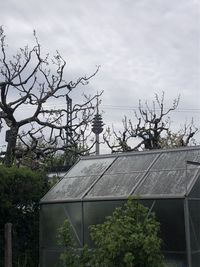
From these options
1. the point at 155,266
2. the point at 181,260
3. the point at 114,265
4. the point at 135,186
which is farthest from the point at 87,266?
the point at 135,186

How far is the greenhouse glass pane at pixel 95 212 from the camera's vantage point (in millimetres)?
9789

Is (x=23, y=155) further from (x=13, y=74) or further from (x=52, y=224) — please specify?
(x=52, y=224)

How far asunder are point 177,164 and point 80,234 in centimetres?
256

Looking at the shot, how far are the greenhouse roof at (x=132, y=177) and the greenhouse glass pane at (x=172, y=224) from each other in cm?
17

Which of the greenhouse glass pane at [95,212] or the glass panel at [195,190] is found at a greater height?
the glass panel at [195,190]

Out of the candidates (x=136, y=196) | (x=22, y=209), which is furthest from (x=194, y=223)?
(x=22, y=209)

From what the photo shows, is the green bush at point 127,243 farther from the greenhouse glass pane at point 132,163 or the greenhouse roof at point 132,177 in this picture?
the greenhouse glass pane at point 132,163

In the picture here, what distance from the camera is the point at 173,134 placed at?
28406mm

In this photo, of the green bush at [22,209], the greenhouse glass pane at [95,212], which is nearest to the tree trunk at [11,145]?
the green bush at [22,209]

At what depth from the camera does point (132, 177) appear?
10359mm

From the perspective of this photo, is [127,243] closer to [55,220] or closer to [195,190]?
[195,190]

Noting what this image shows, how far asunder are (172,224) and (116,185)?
183 cm

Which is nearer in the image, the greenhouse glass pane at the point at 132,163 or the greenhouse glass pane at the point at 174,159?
the greenhouse glass pane at the point at 174,159

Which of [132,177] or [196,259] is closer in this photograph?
[196,259]
